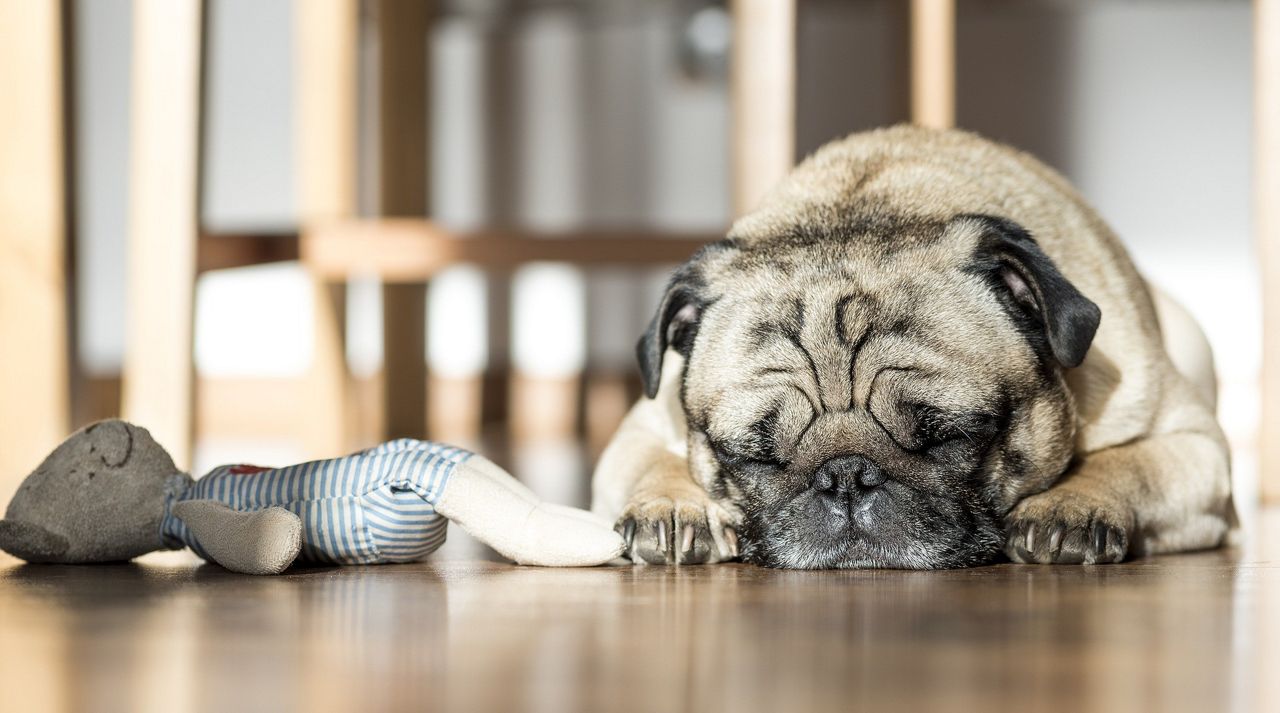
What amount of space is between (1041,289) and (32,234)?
137cm

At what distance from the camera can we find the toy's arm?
4.45ft

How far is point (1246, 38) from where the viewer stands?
402 cm

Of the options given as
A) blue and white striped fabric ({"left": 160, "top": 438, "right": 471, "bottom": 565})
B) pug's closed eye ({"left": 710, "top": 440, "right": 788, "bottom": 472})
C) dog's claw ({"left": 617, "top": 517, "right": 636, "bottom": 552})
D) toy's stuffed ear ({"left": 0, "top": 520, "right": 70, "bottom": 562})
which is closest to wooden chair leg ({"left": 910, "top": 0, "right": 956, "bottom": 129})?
pug's closed eye ({"left": 710, "top": 440, "right": 788, "bottom": 472})

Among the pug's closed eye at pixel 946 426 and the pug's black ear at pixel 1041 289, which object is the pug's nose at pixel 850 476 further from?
the pug's black ear at pixel 1041 289

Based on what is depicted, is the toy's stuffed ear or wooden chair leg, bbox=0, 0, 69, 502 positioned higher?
wooden chair leg, bbox=0, 0, 69, 502

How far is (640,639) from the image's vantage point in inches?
39.0

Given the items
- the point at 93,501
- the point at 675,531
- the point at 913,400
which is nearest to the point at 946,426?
the point at 913,400

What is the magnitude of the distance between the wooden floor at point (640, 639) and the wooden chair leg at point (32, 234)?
59 centimetres

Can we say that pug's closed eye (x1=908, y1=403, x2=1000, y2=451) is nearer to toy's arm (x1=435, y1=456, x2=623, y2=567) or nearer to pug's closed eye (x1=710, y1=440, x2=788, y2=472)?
pug's closed eye (x1=710, y1=440, x2=788, y2=472)

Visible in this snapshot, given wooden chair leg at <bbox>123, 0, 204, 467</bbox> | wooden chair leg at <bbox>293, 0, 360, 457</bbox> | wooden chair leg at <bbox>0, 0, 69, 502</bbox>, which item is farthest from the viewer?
wooden chair leg at <bbox>293, 0, 360, 457</bbox>

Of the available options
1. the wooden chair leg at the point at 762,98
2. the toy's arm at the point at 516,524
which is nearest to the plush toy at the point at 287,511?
the toy's arm at the point at 516,524

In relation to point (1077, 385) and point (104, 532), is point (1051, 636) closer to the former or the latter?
point (1077, 385)

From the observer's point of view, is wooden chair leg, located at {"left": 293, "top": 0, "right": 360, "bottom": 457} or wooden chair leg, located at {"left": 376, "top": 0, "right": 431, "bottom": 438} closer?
wooden chair leg, located at {"left": 293, "top": 0, "right": 360, "bottom": 457}

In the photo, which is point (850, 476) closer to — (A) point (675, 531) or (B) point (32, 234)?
(A) point (675, 531)
